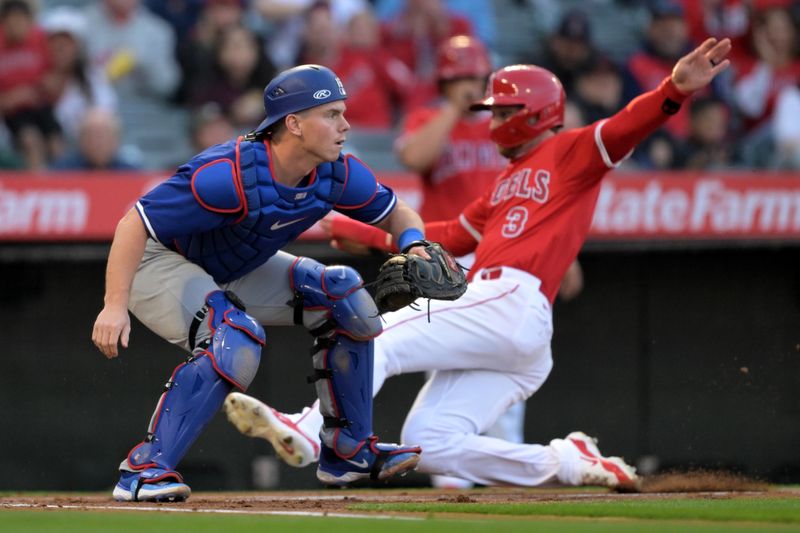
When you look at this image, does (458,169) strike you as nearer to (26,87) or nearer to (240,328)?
(240,328)

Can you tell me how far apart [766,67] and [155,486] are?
8.03m

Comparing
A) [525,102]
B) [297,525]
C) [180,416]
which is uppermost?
[525,102]

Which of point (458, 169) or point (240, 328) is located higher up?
point (458, 169)

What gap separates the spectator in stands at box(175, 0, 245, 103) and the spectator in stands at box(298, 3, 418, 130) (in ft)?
2.08

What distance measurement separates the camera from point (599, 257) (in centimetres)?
912

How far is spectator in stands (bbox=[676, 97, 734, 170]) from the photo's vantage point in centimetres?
1063

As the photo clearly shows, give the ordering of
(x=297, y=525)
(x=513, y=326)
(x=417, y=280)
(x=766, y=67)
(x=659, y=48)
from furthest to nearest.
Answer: (x=659, y=48), (x=766, y=67), (x=513, y=326), (x=417, y=280), (x=297, y=525)

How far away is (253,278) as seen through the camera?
566 cm

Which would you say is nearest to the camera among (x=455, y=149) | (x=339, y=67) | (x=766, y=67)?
(x=455, y=149)

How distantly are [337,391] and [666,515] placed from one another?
63.7 inches

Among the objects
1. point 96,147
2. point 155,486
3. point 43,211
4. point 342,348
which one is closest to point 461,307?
point 342,348

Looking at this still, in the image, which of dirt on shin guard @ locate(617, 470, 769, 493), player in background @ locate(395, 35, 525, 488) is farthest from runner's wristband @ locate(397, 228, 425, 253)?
player in background @ locate(395, 35, 525, 488)

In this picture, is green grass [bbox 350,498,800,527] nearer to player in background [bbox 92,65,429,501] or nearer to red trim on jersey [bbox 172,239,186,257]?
player in background [bbox 92,65,429,501]

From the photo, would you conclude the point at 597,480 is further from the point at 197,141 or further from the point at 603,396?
the point at 197,141
